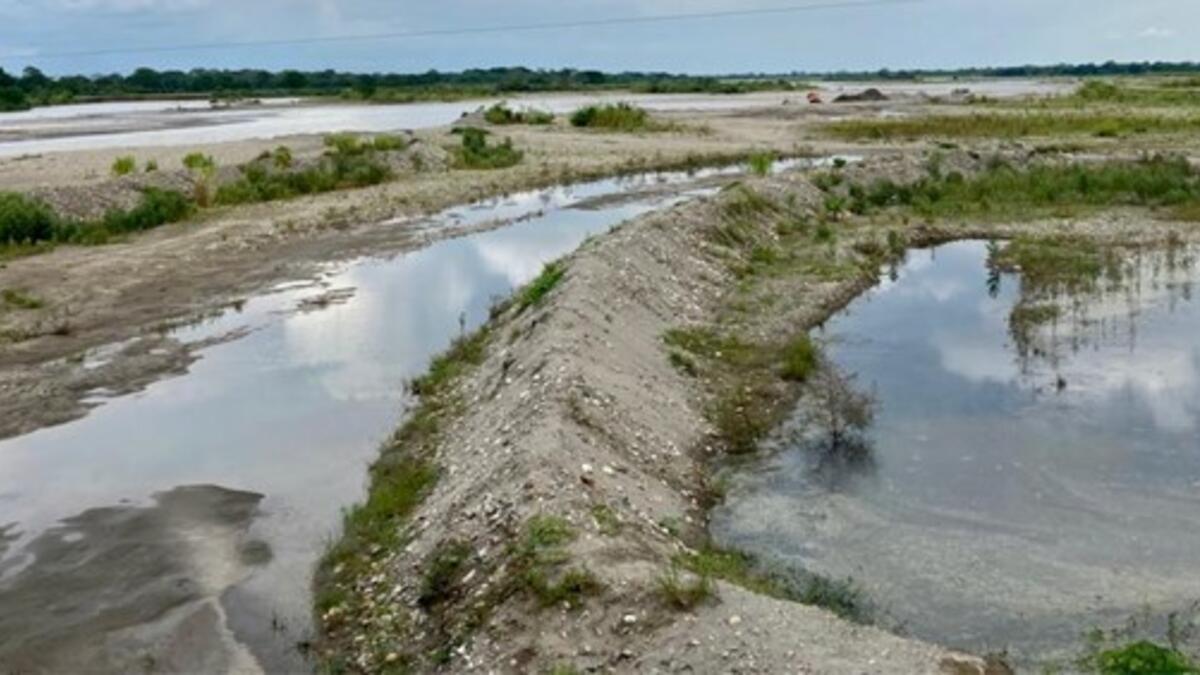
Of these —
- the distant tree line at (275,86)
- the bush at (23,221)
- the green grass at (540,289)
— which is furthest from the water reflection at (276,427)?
the distant tree line at (275,86)

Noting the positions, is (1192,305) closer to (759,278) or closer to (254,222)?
(759,278)

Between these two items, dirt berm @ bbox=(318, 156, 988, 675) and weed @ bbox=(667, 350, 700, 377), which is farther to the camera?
weed @ bbox=(667, 350, 700, 377)

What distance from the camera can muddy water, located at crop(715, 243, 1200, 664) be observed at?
1052 centimetres

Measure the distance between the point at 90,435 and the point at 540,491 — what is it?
8.09 meters

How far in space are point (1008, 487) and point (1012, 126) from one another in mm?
53707

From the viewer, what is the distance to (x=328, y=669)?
377 inches

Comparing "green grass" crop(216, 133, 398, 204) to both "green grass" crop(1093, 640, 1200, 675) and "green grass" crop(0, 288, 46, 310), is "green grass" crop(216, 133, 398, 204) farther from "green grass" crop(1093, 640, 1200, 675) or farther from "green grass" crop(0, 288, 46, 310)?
"green grass" crop(1093, 640, 1200, 675)

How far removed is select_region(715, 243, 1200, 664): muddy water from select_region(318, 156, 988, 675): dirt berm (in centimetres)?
132

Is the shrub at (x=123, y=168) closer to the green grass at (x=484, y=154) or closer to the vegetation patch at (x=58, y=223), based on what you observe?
the vegetation patch at (x=58, y=223)

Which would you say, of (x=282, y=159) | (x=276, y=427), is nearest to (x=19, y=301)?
(x=276, y=427)

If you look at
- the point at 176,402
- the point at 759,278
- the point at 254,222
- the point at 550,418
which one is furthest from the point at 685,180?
the point at 550,418

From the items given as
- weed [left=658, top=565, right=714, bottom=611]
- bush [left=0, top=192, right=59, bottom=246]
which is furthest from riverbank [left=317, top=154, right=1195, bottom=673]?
bush [left=0, top=192, right=59, bottom=246]

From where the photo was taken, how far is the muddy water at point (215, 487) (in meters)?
10.4

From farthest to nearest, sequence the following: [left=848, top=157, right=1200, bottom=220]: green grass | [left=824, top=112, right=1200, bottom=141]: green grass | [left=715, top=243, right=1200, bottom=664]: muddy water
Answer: [left=824, top=112, right=1200, bottom=141]: green grass, [left=848, top=157, right=1200, bottom=220]: green grass, [left=715, top=243, right=1200, bottom=664]: muddy water
